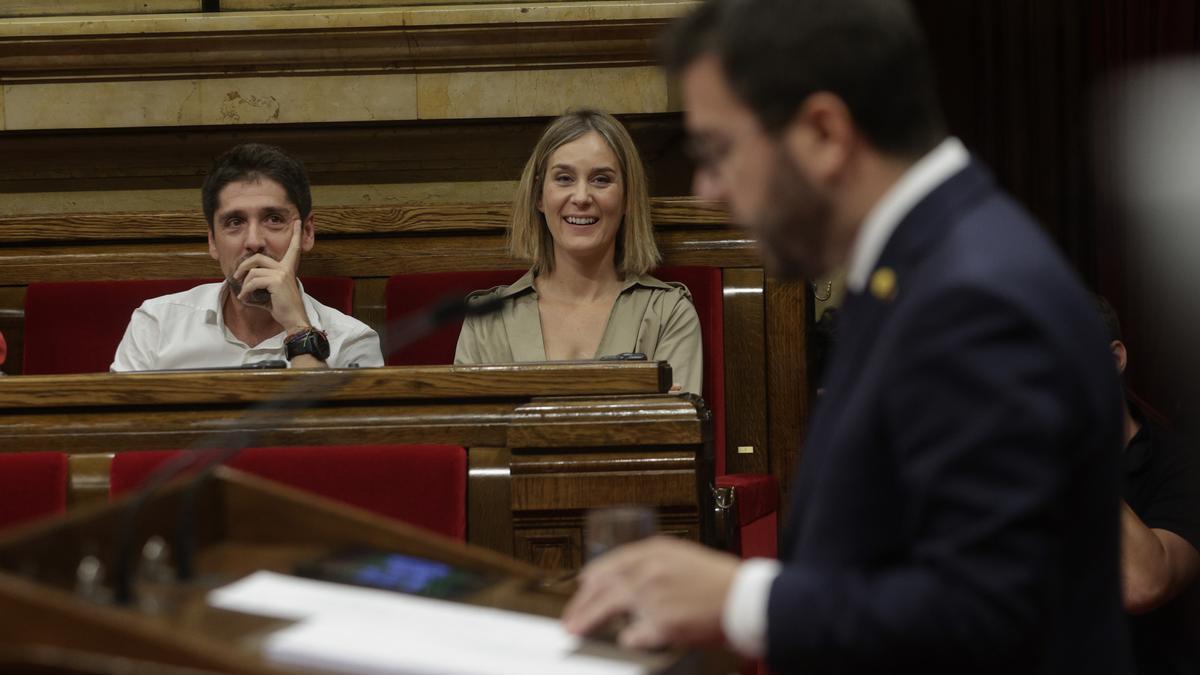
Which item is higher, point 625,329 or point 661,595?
point 625,329

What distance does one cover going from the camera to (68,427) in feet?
5.68

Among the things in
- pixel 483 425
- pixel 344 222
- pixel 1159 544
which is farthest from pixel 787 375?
pixel 483 425

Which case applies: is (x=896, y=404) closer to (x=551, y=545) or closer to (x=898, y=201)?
(x=898, y=201)

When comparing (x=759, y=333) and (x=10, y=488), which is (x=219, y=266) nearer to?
(x=759, y=333)

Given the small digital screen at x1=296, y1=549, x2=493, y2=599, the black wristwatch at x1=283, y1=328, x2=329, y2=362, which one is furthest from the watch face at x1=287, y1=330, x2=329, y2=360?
the small digital screen at x1=296, y1=549, x2=493, y2=599

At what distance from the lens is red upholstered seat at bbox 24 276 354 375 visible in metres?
2.71

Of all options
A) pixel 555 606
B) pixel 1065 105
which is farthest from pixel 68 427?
pixel 1065 105

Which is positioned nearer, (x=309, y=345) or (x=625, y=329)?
(x=309, y=345)

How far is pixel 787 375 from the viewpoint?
2.58 meters

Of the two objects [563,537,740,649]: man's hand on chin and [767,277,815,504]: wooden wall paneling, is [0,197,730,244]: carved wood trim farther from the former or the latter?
[563,537,740,649]: man's hand on chin

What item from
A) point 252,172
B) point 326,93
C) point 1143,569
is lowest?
point 1143,569

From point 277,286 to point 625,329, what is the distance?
0.61 m

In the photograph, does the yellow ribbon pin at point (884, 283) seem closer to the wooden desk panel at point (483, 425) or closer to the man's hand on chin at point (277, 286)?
the wooden desk panel at point (483, 425)

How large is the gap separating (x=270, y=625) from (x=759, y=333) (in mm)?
1837
